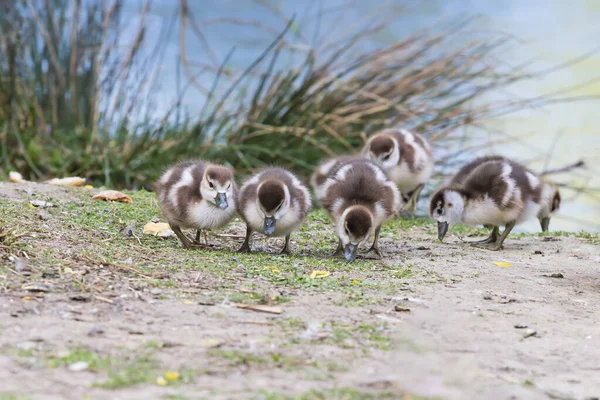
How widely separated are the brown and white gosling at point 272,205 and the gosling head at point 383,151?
6.49ft

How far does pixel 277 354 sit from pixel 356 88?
6713 millimetres

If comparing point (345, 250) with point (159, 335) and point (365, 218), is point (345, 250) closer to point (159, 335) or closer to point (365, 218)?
point (365, 218)

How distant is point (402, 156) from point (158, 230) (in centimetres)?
290

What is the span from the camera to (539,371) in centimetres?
350

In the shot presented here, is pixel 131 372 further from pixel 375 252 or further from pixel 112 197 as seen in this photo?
pixel 112 197

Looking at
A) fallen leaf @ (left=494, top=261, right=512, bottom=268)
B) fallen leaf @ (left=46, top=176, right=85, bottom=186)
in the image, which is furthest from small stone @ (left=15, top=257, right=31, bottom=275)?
fallen leaf @ (left=46, top=176, right=85, bottom=186)

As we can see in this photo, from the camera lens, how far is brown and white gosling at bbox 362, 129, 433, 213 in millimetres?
7836

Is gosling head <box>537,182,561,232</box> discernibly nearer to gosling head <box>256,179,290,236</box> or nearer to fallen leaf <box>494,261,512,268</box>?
fallen leaf <box>494,261,512,268</box>

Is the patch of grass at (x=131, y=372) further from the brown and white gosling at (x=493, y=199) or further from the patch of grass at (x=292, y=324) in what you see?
the brown and white gosling at (x=493, y=199)

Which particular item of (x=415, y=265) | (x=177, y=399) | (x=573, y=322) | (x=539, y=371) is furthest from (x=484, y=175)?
(x=177, y=399)

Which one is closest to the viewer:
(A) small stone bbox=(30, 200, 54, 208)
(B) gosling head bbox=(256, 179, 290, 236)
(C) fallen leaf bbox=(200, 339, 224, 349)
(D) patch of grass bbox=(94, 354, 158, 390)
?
(D) patch of grass bbox=(94, 354, 158, 390)

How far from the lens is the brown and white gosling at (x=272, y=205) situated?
5.54 metres

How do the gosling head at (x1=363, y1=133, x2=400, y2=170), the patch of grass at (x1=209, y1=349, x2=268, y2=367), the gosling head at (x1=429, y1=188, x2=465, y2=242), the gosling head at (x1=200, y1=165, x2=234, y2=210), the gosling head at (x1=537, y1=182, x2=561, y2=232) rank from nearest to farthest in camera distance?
the patch of grass at (x1=209, y1=349, x2=268, y2=367), the gosling head at (x1=200, y1=165, x2=234, y2=210), the gosling head at (x1=429, y1=188, x2=465, y2=242), the gosling head at (x1=363, y1=133, x2=400, y2=170), the gosling head at (x1=537, y1=182, x2=561, y2=232)

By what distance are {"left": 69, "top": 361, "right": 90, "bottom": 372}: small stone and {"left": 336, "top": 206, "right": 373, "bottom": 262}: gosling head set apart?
2797 millimetres
